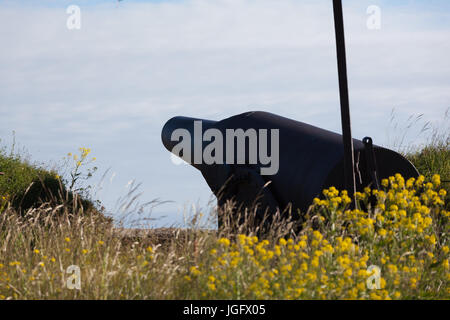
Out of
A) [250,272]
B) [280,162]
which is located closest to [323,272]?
[250,272]

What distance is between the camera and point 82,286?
4594mm

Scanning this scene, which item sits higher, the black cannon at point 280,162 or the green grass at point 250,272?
the black cannon at point 280,162

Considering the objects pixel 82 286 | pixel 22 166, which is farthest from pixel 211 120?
pixel 22 166

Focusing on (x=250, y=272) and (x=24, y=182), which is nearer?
(x=250, y=272)

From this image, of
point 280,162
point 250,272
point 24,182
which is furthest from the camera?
point 24,182

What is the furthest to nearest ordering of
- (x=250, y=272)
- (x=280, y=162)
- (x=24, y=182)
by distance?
(x=24, y=182) → (x=280, y=162) → (x=250, y=272)

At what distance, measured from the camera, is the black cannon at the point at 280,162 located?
6.80m

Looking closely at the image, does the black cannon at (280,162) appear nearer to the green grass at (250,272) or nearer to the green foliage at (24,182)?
the green grass at (250,272)

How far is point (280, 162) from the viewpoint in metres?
→ 7.25

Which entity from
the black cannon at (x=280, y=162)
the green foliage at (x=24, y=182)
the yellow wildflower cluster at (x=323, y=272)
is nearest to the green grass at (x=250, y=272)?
the yellow wildflower cluster at (x=323, y=272)

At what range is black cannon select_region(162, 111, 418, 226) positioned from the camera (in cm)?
680

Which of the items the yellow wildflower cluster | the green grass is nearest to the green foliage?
the green grass

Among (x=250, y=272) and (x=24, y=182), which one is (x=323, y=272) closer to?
(x=250, y=272)
